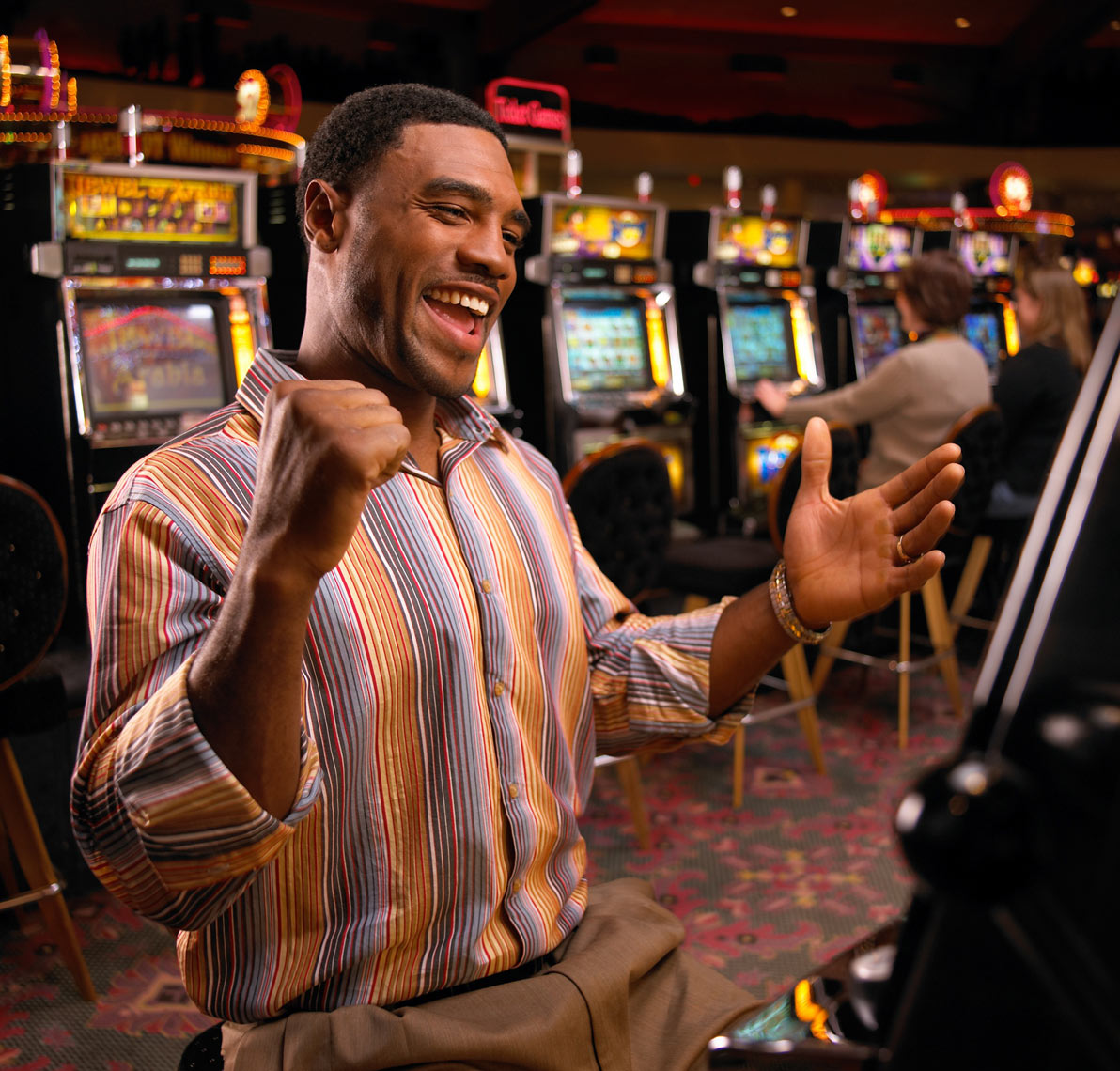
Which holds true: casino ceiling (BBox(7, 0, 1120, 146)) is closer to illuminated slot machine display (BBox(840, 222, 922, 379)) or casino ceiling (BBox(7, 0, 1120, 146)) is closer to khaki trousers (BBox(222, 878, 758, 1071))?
illuminated slot machine display (BBox(840, 222, 922, 379))

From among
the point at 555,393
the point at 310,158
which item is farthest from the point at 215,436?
the point at 555,393

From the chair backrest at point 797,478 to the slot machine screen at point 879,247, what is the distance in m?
3.41

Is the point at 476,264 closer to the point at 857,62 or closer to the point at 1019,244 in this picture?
the point at 1019,244

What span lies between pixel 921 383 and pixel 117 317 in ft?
9.80

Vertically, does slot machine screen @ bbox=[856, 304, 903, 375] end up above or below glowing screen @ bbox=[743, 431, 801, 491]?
above

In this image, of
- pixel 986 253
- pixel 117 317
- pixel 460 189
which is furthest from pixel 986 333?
pixel 460 189

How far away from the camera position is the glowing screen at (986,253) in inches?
313

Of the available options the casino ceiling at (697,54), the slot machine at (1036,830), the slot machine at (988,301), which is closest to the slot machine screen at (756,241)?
the slot machine at (988,301)

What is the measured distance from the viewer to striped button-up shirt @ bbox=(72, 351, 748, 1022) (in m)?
0.96

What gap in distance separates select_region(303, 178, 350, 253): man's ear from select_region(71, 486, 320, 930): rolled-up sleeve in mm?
411

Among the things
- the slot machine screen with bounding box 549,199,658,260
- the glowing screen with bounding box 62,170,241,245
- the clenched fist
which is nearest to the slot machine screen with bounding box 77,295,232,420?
the glowing screen with bounding box 62,170,241,245

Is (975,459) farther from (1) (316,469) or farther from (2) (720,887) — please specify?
(1) (316,469)

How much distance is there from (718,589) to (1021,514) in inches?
61.6

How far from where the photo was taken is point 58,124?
388 centimetres
